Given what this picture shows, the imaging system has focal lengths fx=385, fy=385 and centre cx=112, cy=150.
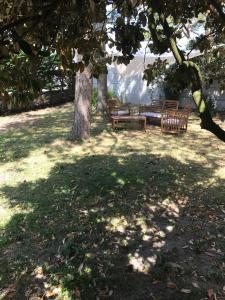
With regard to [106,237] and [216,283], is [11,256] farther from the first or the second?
[216,283]

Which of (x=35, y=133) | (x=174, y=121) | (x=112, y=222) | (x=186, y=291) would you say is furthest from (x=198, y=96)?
(x=35, y=133)

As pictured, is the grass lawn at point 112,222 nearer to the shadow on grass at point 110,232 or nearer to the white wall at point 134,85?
the shadow on grass at point 110,232

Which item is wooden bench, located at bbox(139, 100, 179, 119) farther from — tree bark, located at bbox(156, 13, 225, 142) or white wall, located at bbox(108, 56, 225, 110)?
tree bark, located at bbox(156, 13, 225, 142)

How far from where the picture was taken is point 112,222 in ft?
21.6

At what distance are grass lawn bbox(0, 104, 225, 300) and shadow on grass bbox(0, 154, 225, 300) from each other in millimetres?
16

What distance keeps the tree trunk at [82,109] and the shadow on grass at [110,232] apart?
11.3 ft

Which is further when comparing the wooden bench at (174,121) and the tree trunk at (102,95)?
the tree trunk at (102,95)

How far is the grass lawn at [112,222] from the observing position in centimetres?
498

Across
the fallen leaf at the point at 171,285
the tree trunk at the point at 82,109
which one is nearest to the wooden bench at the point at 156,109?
the tree trunk at the point at 82,109

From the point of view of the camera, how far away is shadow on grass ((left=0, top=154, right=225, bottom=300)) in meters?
5.00

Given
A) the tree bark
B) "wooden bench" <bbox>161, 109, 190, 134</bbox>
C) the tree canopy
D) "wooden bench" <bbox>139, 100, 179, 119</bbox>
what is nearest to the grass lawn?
"wooden bench" <bbox>161, 109, 190, 134</bbox>

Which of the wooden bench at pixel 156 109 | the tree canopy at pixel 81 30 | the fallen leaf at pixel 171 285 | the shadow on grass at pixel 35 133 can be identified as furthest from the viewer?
the wooden bench at pixel 156 109

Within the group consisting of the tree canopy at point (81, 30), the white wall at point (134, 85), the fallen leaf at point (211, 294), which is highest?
the tree canopy at point (81, 30)

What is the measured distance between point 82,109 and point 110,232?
6.93 metres
